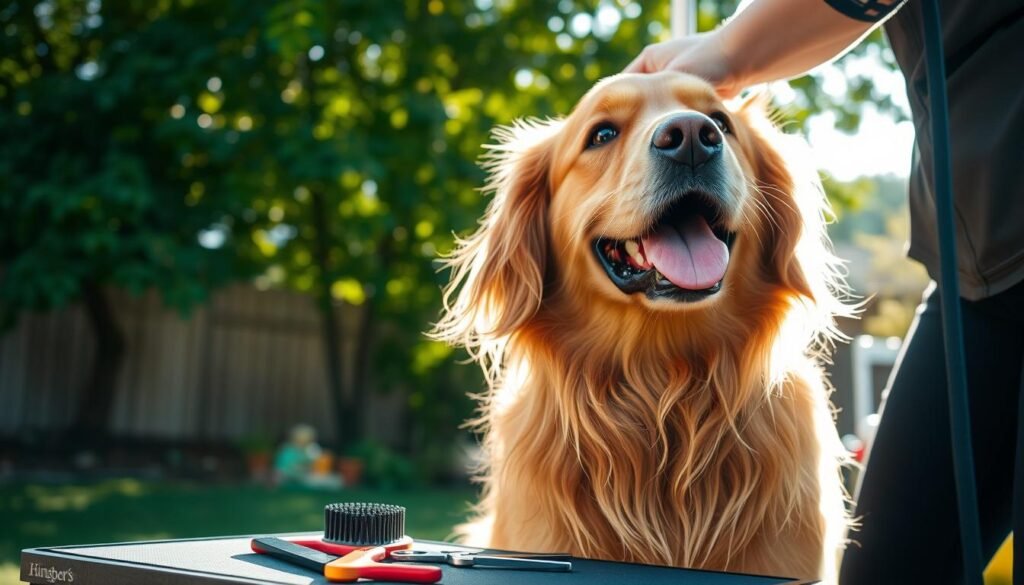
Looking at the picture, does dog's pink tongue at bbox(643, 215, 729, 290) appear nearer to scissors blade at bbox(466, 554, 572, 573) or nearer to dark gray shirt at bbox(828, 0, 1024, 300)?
dark gray shirt at bbox(828, 0, 1024, 300)

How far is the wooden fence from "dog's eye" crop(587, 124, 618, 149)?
9238 millimetres

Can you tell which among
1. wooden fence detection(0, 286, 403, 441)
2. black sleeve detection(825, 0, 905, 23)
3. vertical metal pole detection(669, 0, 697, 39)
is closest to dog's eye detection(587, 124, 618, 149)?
black sleeve detection(825, 0, 905, 23)

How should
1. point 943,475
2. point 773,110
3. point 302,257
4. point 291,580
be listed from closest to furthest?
point 291,580
point 943,475
point 773,110
point 302,257

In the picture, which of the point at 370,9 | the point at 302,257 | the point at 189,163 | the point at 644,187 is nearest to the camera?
the point at 644,187

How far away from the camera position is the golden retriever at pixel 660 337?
224cm

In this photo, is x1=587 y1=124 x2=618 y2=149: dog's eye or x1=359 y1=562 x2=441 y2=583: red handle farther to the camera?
x1=587 y1=124 x2=618 y2=149: dog's eye

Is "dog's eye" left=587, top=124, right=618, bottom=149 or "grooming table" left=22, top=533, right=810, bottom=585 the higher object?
"dog's eye" left=587, top=124, right=618, bottom=149

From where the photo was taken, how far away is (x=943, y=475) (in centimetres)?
198

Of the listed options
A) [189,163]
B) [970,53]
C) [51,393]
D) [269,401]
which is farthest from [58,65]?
[970,53]

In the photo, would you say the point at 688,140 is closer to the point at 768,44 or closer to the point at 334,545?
the point at 768,44

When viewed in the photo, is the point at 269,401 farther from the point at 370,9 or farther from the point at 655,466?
the point at 655,466

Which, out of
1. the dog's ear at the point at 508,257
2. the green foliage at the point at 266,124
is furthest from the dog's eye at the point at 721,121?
the green foliage at the point at 266,124

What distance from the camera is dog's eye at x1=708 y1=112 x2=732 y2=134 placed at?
252cm

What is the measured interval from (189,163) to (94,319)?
220cm
